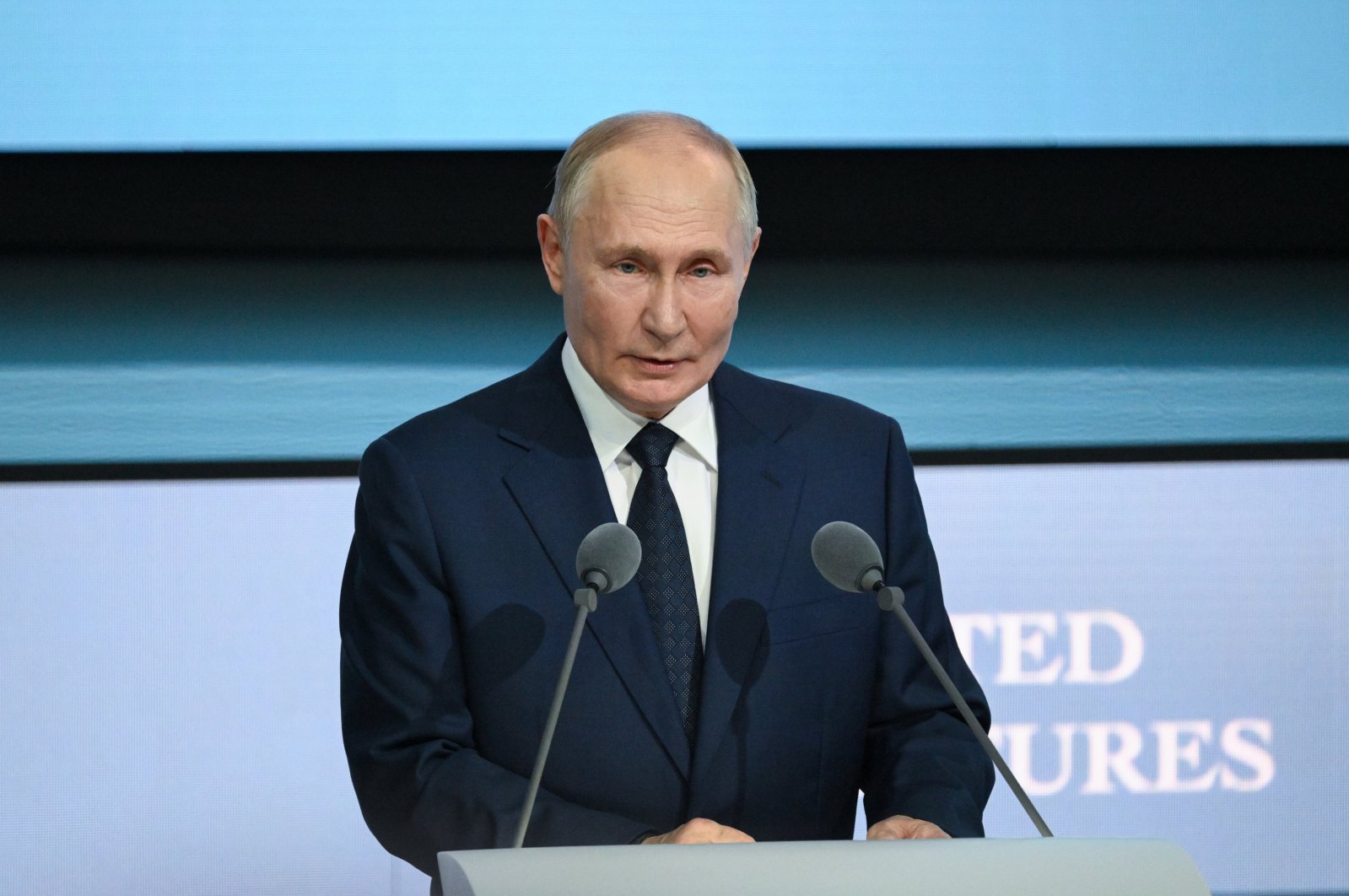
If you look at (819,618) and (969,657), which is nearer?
(819,618)

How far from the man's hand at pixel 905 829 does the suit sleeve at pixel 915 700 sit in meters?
0.10

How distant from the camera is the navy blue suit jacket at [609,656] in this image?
1582 millimetres

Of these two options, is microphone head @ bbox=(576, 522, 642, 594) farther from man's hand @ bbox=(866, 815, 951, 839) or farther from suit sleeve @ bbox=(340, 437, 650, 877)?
man's hand @ bbox=(866, 815, 951, 839)

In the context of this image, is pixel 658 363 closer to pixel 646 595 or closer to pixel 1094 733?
pixel 646 595

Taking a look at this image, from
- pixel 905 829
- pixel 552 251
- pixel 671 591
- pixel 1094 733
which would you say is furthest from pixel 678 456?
pixel 1094 733

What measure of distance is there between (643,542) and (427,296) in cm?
134

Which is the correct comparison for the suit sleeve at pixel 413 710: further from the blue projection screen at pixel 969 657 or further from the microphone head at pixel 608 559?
the blue projection screen at pixel 969 657

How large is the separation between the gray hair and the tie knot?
0.23 meters

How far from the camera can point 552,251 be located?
174 cm

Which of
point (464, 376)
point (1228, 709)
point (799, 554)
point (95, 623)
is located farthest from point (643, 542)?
point (1228, 709)

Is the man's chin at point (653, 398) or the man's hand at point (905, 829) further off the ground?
the man's chin at point (653, 398)

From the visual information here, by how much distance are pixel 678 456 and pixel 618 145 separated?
359 millimetres

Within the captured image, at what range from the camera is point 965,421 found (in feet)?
9.34

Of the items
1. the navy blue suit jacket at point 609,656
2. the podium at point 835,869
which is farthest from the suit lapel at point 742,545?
the podium at point 835,869
